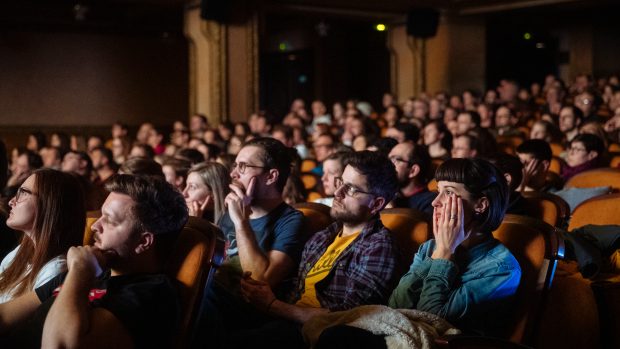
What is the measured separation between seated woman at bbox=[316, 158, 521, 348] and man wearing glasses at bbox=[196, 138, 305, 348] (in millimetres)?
507

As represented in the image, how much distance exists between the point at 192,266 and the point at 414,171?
1.85 meters

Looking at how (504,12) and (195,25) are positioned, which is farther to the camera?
(504,12)

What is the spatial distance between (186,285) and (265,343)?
324mm

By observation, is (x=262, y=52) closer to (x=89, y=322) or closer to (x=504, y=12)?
(x=504, y=12)

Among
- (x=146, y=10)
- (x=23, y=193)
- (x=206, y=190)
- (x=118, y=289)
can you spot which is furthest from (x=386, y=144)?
(x=146, y=10)

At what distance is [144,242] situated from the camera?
2.05m

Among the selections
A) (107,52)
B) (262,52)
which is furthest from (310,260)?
(262,52)

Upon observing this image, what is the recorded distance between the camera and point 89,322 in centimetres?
183

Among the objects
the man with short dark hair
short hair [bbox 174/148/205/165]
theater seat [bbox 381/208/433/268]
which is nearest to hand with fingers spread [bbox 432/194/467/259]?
theater seat [bbox 381/208/433/268]

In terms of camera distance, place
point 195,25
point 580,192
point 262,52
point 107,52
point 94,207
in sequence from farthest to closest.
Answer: point 262,52 → point 107,52 → point 195,25 → point 580,192 → point 94,207

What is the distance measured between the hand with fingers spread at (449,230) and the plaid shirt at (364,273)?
0.63ft

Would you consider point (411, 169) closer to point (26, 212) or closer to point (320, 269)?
point (320, 269)

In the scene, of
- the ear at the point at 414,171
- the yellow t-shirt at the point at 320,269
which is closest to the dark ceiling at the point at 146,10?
the ear at the point at 414,171

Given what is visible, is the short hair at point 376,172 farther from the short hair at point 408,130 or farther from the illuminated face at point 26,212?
the short hair at point 408,130
